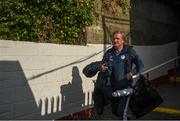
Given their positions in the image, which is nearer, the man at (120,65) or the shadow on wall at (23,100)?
the shadow on wall at (23,100)

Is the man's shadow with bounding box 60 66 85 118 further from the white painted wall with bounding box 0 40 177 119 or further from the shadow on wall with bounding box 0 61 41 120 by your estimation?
the shadow on wall with bounding box 0 61 41 120

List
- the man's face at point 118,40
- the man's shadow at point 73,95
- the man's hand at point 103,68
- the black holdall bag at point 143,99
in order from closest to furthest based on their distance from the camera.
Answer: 1. the man's hand at point 103,68
2. the man's face at point 118,40
3. the black holdall bag at point 143,99
4. the man's shadow at point 73,95

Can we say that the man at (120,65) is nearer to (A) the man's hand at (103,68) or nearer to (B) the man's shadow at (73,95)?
(A) the man's hand at (103,68)

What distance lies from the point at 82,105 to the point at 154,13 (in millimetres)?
7115

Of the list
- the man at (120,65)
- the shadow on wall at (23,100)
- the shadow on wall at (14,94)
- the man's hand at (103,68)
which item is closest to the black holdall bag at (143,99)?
the man at (120,65)

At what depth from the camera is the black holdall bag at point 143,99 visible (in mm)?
7113

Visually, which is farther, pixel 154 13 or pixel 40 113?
pixel 154 13

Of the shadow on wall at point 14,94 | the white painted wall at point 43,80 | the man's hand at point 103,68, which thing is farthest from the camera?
the man's hand at point 103,68

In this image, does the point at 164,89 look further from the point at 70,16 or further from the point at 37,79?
the point at 37,79

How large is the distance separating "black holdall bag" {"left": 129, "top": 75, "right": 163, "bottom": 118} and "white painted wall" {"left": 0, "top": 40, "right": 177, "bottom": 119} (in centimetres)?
165

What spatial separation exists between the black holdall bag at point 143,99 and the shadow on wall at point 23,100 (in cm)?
165

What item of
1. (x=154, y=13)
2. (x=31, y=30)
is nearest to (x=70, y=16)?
(x=31, y=30)

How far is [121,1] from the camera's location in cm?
1145

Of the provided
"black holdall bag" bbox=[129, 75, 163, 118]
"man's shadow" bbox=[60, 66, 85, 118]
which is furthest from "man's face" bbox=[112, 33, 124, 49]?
"man's shadow" bbox=[60, 66, 85, 118]
